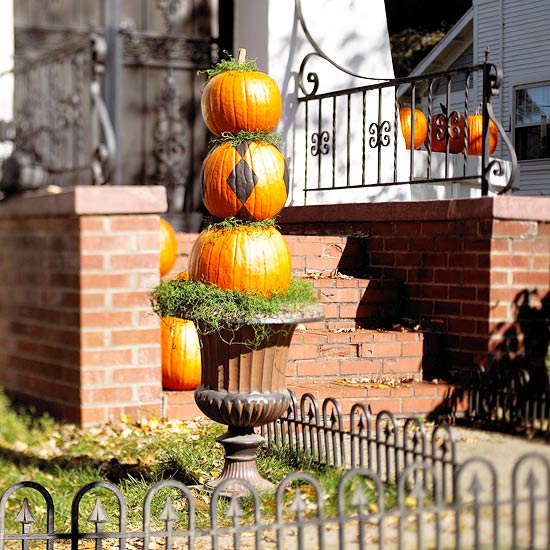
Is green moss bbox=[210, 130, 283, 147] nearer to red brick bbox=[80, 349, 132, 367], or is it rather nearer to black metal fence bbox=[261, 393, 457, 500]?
black metal fence bbox=[261, 393, 457, 500]

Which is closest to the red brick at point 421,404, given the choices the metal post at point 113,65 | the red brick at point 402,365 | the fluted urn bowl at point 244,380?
the red brick at point 402,365

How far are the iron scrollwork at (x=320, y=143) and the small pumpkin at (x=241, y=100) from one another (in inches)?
71.9

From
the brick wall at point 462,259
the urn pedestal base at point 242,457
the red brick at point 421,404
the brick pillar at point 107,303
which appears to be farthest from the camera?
the brick pillar at point 107,303

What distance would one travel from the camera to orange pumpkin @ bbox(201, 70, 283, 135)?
3213 millimetres

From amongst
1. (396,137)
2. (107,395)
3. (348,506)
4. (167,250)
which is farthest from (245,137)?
(167,250)

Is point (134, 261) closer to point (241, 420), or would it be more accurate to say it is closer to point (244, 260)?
point (241, 420)

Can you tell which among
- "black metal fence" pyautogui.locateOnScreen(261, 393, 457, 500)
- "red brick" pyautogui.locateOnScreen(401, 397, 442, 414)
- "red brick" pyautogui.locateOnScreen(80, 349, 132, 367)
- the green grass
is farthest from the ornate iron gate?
"red brick" pyautogui.locateOnScreen(401, 397, 442, 414)

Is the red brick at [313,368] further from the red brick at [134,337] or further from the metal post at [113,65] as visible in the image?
the metal post at [113,65]

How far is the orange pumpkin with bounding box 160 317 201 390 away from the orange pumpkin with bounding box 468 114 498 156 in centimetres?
187

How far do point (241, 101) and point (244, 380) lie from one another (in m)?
0.96

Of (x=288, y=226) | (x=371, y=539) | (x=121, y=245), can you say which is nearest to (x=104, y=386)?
(x=121, y=245)

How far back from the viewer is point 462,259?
3.53 meters

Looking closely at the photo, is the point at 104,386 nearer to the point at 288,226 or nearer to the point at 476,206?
the point at 288,226

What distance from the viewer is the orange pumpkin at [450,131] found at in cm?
381
